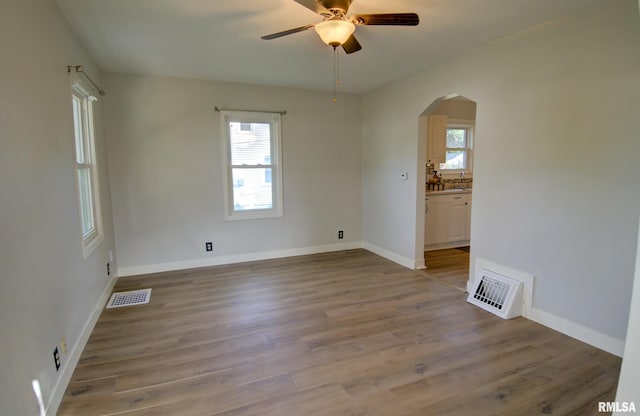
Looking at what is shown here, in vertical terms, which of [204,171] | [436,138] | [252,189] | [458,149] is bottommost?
[252,189]

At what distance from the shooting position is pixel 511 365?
2.33m

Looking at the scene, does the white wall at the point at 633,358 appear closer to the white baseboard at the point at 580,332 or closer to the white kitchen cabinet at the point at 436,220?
the white baseboard at the point at 580,332

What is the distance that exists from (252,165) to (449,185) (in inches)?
133

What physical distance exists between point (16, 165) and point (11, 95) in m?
0.34

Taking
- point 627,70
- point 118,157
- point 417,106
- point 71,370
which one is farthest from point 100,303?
point 627,70

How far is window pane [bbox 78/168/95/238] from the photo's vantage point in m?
3.16

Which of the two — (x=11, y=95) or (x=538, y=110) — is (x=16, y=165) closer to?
(x=11, y=95)

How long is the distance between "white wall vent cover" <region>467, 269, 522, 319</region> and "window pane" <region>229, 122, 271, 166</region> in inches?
126

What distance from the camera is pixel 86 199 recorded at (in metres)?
3.27

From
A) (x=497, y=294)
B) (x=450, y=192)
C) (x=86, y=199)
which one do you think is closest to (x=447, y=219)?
(x=450, y=192)

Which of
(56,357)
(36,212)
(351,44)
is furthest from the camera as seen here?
(351,44)

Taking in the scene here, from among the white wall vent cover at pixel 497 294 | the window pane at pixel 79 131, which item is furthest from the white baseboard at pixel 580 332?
the window pane at pixel 79 131

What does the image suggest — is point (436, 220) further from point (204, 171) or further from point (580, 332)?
point (204, 171)

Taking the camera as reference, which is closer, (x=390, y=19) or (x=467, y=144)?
(x=390, y=19)
